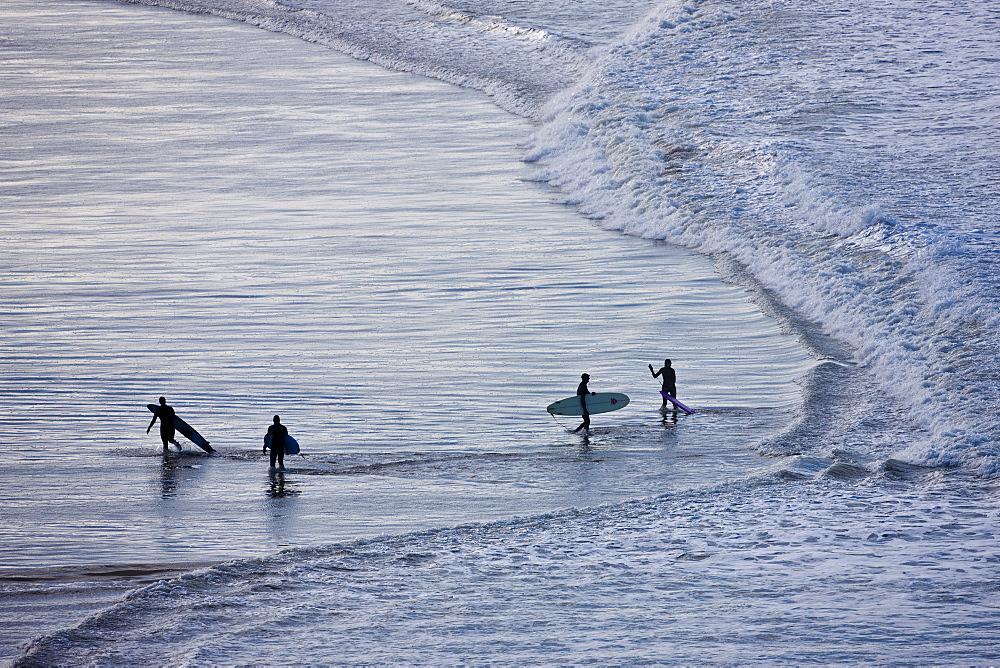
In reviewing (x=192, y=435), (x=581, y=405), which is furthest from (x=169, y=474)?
(x=581, y=405)

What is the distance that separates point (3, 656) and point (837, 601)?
851cm

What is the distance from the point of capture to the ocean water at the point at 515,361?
13.0 m

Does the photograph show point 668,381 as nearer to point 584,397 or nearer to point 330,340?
point 584,397

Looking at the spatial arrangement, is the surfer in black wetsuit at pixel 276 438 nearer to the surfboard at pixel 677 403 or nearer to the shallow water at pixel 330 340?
the shallow water at pixel 330 340

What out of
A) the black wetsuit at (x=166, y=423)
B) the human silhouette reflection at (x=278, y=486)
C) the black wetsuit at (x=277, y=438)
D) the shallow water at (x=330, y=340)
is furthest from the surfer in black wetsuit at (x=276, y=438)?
the black wetsuit at (x=166, y=423)

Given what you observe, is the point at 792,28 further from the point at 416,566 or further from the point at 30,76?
the point at 416,566

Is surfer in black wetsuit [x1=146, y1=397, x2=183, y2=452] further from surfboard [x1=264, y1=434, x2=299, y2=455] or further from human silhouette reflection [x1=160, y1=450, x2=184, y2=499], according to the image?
surfboard [x1=264, y1=434, x2=299, y2=455]

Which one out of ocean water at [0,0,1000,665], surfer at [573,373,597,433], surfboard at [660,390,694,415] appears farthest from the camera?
surfboard at [660,390,694,415]

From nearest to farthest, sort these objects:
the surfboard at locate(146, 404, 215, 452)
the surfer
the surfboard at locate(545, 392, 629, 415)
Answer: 1. the surfboard at locate(146, 404, 215, 452)
2. the surfer
3. the surfboard at locate(545, 392, 629, 415)

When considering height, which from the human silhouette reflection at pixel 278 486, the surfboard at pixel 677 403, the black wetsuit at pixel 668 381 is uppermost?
the black wetsuit at pixel 668 381

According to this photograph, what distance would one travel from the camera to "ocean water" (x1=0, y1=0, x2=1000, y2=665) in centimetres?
1305

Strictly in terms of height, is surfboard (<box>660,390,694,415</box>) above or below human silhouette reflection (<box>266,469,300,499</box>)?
above

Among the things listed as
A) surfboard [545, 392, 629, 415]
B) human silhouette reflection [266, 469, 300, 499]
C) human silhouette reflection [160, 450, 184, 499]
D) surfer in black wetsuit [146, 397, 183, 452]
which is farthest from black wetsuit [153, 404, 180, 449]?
surfboard [545, 392, 629, 415]

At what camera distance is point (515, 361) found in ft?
65.8
